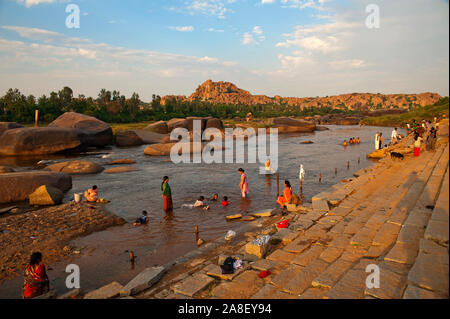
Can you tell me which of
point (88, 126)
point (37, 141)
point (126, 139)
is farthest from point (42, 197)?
point (126, 139)

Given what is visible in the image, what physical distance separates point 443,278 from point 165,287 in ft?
15.4

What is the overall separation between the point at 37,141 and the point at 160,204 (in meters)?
20.8

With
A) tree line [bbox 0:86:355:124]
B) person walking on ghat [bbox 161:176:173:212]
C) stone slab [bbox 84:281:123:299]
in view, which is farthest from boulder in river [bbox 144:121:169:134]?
stone slab [bbox 84:281:123:299]

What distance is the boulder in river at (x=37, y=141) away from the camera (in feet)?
86.4

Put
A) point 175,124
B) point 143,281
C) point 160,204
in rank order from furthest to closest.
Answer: point 175,124 → point 160,204 → point 143,281

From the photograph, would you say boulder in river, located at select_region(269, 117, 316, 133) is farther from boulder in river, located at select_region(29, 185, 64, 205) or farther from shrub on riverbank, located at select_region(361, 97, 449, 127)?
boulder in river, located at select_region(29, 185, 64, 205)

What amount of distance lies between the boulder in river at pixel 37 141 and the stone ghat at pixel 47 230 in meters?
18.0

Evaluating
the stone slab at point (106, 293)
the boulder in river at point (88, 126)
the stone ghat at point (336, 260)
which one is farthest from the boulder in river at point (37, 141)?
the stone slab at point (106, 293)

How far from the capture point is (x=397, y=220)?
6566 millimetres

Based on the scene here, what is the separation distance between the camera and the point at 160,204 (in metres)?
13.1

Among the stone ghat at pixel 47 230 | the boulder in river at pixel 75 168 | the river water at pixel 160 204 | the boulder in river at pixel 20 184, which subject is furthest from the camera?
the boulder in river at pixel 75 168

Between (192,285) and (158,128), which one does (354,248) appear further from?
(158,128)

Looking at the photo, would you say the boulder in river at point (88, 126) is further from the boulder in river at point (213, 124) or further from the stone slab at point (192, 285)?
the stone slab at point (192, 285)
